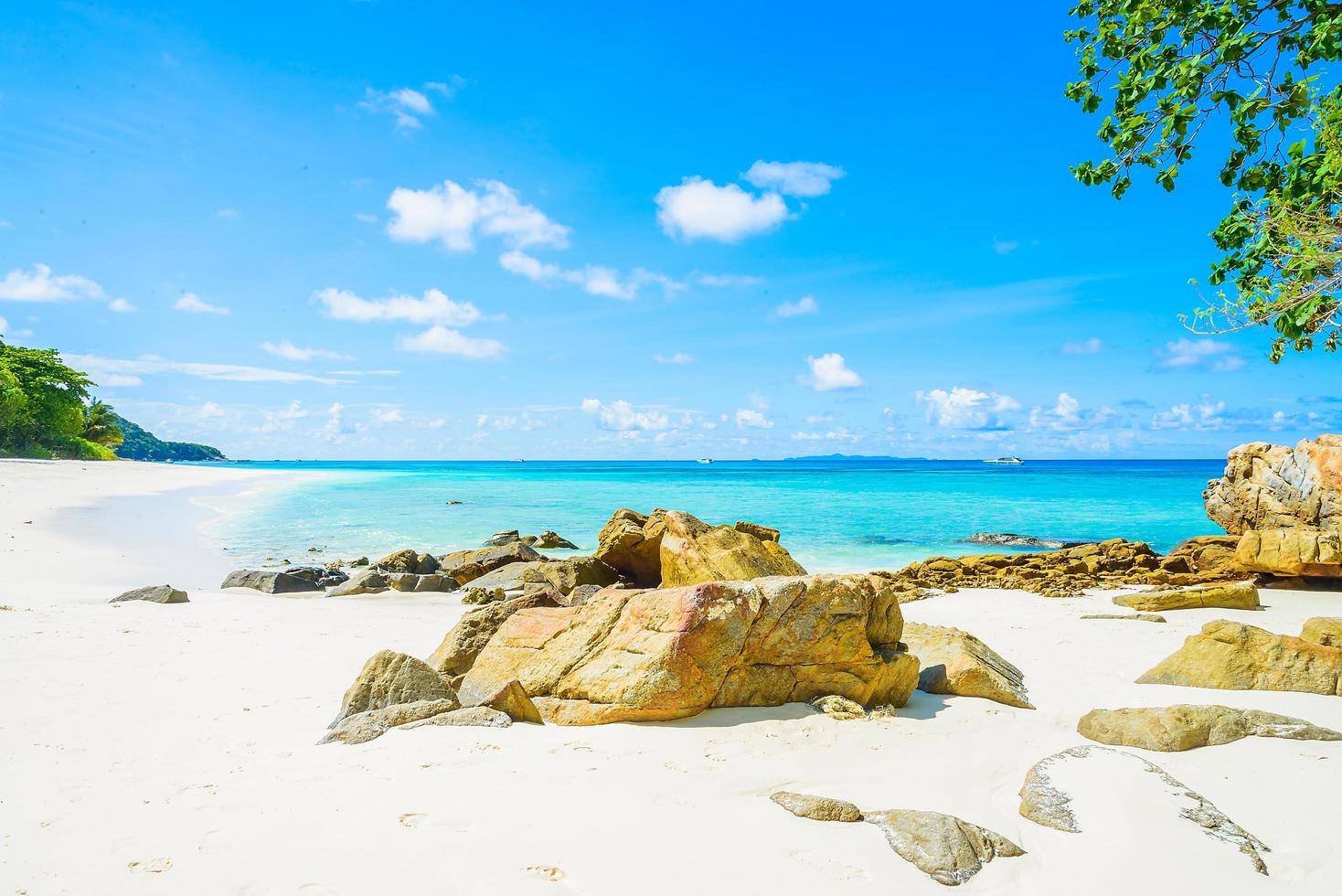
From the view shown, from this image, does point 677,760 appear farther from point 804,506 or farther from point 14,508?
point 804,506

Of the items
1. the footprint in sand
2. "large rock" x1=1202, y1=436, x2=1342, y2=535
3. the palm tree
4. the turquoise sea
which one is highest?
the palm tree

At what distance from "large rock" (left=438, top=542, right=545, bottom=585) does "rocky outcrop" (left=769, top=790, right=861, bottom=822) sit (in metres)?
13.7

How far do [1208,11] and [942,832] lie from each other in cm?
645

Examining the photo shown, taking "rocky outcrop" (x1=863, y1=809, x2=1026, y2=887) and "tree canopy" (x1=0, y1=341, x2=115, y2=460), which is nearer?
"rocky outcrop" (x1=863, y1=809, x2=1026, y2=887)

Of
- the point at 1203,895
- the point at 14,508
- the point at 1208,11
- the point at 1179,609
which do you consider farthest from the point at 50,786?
the point at 14,508

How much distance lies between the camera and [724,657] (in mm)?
6152

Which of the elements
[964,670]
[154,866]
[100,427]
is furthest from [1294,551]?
[100,427]

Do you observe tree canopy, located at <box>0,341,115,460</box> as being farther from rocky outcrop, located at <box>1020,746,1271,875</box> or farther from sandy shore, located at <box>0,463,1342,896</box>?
rocky outcrop, located at <box>1020,746,1271,875</box>

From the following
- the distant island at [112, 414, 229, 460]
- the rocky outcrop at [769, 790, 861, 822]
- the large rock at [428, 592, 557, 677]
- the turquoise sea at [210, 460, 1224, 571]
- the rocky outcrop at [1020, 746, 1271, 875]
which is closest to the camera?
the rocky outcrop at [1020, 746, 1271, 875]

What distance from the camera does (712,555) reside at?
12211 mm

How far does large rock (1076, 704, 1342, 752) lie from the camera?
5.39 metres

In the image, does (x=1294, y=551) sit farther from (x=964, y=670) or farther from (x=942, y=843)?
(x=942, y=843)

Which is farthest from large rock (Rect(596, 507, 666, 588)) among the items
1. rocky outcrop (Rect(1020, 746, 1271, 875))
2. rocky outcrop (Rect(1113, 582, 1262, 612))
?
rocky outcrop (Rect(1020, 746, 1271, 875))

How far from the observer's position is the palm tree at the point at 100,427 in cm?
8362
